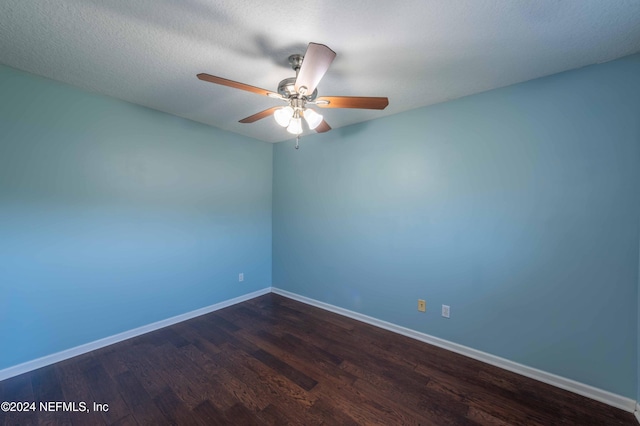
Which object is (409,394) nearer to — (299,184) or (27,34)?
(299,184)

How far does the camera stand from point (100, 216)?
2336mm

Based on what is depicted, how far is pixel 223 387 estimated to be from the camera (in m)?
1.84

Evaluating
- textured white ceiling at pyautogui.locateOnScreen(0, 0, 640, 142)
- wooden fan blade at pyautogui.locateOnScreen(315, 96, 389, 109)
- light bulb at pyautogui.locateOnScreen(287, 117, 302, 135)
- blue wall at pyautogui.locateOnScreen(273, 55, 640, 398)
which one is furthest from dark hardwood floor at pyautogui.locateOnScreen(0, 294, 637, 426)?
textured white ceiling at pyautogui.locateOnScreen(0, 0, 640, 142)

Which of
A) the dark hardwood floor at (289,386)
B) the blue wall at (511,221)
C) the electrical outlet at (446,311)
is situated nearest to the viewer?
the dark hardwood floor at (289,386)

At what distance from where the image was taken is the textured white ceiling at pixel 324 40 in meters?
1.31

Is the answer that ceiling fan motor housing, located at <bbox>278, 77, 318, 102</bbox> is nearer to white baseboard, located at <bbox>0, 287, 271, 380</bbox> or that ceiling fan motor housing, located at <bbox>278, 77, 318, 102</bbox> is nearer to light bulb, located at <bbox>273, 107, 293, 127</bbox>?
light bulb, located at <bbox>273, 107, 293, 127</bbox>

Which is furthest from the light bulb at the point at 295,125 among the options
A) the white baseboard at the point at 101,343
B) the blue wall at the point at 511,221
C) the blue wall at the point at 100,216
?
the white baseboard at the point at 101,343

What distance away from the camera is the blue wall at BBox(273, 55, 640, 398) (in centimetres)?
170

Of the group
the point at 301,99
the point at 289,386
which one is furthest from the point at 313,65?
the point at 289,386

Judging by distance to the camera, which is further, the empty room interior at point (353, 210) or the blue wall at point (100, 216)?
the blue wall at point (100, 216)

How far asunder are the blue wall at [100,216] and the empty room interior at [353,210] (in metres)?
0.02

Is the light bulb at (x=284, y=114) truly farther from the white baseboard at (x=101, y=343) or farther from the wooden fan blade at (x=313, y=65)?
the white baseboard at (x=101, y=343)

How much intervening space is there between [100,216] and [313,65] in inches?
96.2

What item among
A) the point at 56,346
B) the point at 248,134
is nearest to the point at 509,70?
the point at 248,134
